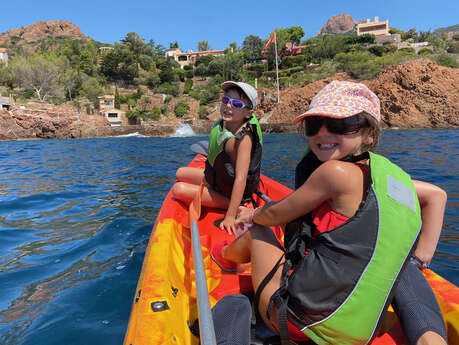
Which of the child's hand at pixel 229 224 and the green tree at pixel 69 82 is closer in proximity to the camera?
the child's hand at pixel 229 224

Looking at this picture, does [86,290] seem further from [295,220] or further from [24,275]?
[295,220]

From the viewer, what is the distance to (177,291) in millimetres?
1594

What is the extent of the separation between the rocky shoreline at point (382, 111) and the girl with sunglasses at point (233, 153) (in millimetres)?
20116

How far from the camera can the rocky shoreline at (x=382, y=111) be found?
2053cm

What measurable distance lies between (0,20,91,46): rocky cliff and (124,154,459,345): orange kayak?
128m

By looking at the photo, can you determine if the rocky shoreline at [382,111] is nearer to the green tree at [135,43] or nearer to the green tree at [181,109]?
the green tree at [181,109]

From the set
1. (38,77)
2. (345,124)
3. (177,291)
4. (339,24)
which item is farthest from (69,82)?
(339,24)

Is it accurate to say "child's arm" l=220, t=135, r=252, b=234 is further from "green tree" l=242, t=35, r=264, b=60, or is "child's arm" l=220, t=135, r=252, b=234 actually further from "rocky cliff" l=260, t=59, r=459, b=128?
"green tree" l=242, t=35, r=264, b=60

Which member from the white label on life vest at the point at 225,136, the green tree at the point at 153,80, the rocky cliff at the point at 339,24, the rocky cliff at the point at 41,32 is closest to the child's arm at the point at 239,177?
the white label on life vest at the point at 225,136

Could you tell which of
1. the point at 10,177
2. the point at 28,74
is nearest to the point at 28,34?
the point at 28,74

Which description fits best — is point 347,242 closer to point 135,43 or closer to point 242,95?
point 242,95

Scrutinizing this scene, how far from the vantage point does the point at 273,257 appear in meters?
1.39

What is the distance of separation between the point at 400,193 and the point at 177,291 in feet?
3.84

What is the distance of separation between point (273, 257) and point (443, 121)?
2346 cm
